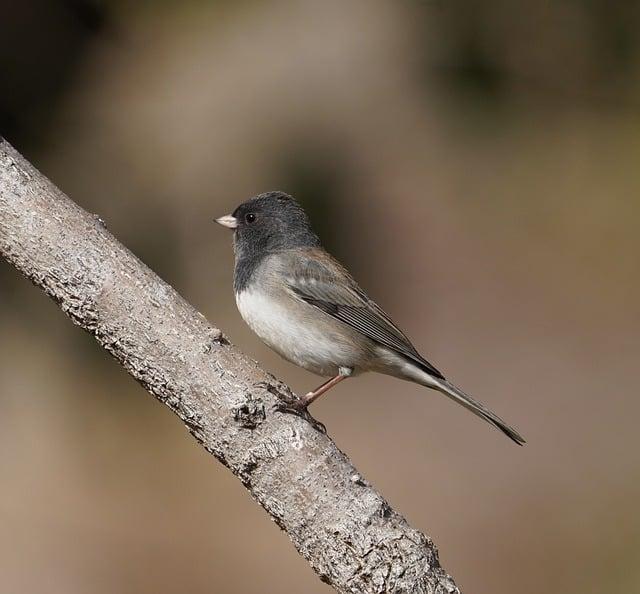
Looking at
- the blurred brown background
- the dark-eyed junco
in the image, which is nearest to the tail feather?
the dark-eyed junco

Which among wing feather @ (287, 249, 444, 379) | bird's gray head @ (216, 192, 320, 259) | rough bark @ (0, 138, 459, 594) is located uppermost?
bird's gray head @ (216, 192, 320, 259)

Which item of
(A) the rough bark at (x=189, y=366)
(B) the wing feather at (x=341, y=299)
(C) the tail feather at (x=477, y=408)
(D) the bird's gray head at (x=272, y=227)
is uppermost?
(D) the bird's gray head at (x=272, y=227)

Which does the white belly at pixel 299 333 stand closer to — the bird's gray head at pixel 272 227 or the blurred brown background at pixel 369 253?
the bird's gray head at pixel 272 227

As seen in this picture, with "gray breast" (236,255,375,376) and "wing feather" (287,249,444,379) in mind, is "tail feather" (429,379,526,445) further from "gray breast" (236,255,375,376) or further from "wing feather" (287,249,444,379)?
"gray breast" (236,255,375,376)

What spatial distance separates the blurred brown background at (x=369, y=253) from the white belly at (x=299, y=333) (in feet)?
1.35

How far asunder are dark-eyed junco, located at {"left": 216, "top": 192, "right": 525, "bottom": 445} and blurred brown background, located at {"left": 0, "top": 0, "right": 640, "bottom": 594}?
0.19m

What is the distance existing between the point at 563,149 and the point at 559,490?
1.83 meters

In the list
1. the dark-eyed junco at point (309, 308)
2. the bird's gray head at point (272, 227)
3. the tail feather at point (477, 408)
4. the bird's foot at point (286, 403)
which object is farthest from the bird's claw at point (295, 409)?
the bird's gray head at point (272, 227)

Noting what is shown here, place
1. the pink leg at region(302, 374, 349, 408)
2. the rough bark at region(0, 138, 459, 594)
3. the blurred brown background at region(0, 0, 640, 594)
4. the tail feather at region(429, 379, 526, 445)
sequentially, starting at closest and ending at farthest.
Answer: the rough bark at region(0, 138, 459, 594) < the pink leg at region(302, 374, 349, 408) < the tail feather at region(429, 379, 526, 445) < the blurred brown background at region(0, 0, 640, 594)

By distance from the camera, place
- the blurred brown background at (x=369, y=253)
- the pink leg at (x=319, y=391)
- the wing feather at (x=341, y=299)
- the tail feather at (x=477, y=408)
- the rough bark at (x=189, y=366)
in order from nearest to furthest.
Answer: the rough bark at (x=189, y=366), the pink leg at (x=319, y=391), the tail feather at (x=477, y=408), the wing feather at (x=341, y=299), the blurred brown background at (x=369, y=253)

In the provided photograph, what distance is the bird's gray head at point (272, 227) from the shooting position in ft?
9.02

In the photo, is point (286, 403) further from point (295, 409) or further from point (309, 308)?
point (309, 308)

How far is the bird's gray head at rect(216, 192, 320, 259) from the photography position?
108 inches

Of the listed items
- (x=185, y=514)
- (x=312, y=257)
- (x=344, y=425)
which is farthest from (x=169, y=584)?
(x=312, y=257)
